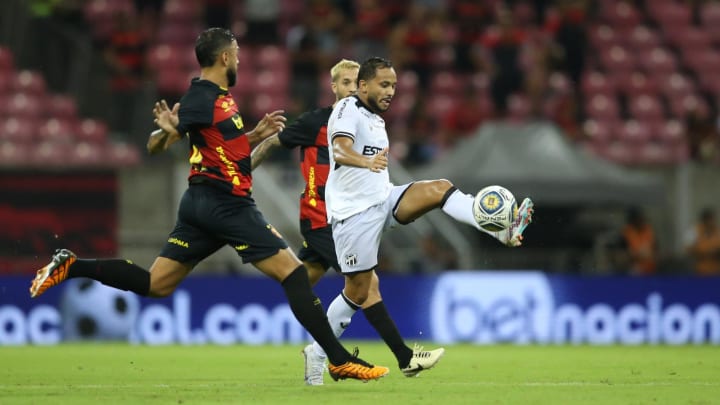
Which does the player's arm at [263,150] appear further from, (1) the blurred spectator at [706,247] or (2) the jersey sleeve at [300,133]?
(1) the blurred spectator at [706,247]

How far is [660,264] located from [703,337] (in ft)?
6.61

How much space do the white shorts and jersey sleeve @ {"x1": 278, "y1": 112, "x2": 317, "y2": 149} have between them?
3.78ft

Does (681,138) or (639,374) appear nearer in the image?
(639,374)

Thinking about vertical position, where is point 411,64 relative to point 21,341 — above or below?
above

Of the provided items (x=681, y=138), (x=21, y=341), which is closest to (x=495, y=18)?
(x=681, y=138)

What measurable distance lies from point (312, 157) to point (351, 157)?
1548mm

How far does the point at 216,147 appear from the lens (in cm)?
881

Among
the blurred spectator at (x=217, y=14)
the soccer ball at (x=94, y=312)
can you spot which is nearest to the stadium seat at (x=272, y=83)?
the blurred spectator at (x=217, y=14)

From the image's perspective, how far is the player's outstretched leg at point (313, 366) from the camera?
30.6 feet

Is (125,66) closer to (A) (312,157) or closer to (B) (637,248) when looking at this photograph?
(B) (637,248)

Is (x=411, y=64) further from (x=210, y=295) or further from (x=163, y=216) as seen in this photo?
(x=210, y=295)

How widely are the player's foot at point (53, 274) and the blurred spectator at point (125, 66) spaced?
9.13 m

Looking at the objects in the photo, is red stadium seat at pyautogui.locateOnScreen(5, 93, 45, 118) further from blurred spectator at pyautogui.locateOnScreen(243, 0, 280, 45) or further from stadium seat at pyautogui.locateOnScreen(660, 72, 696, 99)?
stadium seat at pyautogui.locateOnScreen(660, 72, 696, 99)

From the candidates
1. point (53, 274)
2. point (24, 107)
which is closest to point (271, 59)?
point (24, 107)
